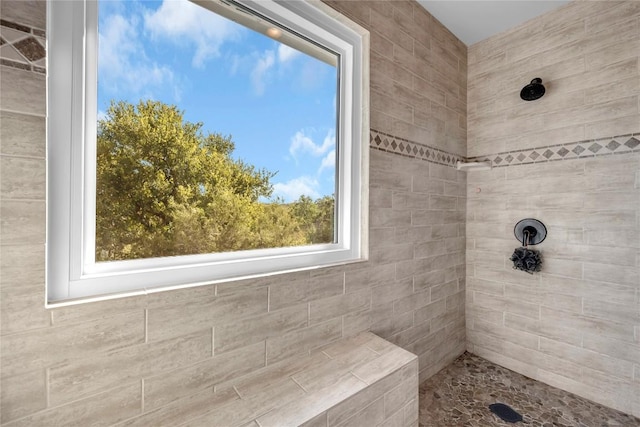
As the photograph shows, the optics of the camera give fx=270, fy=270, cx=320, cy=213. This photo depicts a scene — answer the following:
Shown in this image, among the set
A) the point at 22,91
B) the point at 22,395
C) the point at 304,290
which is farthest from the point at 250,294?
the point at 22,91

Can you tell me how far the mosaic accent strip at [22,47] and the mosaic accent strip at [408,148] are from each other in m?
1.34

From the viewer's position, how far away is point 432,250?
1946mm

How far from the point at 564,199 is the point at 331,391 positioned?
1.93 m

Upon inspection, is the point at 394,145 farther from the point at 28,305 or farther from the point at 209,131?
the point at 28,305

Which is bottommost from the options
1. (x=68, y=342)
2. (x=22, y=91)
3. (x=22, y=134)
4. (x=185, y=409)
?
(x=185, y=409)

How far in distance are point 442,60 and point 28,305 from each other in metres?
2.56

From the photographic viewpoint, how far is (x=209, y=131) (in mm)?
1172

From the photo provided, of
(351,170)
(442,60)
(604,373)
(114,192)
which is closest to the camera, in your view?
(114,192)

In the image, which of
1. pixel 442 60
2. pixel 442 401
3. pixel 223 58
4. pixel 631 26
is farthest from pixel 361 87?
pixel 442 401

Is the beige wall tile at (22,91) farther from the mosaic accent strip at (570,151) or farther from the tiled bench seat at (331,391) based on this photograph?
the mosaic accent strip at (570,151)

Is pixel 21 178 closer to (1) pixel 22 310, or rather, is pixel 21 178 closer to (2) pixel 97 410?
(1) pixel 22 310

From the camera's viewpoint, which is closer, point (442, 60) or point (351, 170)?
point (351, 170)

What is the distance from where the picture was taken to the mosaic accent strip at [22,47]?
71cm

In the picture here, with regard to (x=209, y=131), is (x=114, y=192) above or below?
below
